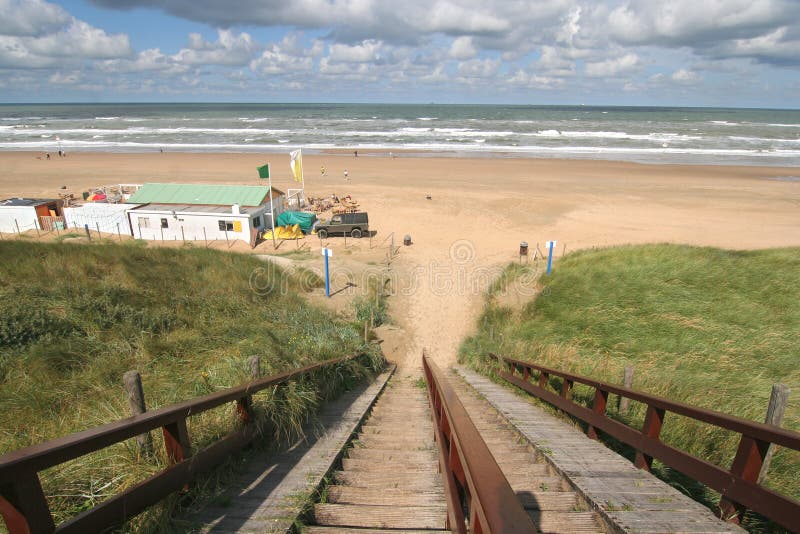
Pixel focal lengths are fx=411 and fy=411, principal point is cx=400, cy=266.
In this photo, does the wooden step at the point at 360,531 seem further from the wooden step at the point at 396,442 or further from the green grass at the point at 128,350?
the wooden step at the point at 396,442

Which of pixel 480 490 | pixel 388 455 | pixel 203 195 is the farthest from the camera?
pixel 203 195

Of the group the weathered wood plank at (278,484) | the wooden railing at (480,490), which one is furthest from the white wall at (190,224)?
the wooden railing at (480,490)

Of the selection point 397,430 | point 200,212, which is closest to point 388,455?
point 397,430

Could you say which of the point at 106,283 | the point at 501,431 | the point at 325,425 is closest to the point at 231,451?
the point at 325,425

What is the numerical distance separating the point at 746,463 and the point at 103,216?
1107 inches

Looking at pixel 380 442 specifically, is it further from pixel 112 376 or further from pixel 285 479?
pixel 112 376

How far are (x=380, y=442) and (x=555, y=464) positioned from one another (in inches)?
74.8

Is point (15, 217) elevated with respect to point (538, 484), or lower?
elevated

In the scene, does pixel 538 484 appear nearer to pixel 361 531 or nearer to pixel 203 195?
pixel 361 531

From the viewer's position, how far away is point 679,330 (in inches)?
368

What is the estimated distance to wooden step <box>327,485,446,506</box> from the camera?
2.89 metres

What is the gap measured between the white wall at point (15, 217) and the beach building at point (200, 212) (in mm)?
5356

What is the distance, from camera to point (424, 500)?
114 inches

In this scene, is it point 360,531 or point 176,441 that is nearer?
point 360,531
